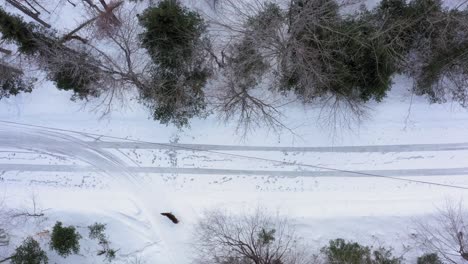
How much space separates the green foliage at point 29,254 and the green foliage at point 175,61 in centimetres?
518

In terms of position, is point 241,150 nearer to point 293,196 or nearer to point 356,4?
point 293,196

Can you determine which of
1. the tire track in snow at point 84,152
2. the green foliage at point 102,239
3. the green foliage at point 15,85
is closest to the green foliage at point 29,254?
the green foliage at point 102,239

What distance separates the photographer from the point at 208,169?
13.5 m

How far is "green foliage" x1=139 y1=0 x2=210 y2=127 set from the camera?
476 inches

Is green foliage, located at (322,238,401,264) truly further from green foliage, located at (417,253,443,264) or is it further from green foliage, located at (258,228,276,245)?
green foliage, located at (258,228,276,245)

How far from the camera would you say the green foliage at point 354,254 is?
499 inches

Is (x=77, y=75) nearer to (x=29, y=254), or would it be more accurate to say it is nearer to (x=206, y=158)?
(x=206, y=158)

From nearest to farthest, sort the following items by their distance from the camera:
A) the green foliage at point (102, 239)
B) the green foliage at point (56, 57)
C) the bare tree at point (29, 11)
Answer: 1. the green foliage at point (56, 57)
2. the bare tree at point (29, 11)
3. the green foliage at point (102, 239)

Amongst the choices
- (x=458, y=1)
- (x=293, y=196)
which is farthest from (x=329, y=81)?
(x=458, y=1)

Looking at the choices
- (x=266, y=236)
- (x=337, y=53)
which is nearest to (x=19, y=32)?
(x=337, y=53)

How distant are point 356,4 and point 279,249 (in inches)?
298

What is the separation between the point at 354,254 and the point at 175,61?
753 cm

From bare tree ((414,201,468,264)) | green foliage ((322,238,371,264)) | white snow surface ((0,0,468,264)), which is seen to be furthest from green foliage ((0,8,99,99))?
bare tree ((414,201,468,264))

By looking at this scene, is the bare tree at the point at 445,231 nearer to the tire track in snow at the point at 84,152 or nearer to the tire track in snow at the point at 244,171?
the tire track in snow at the point at 244,171
